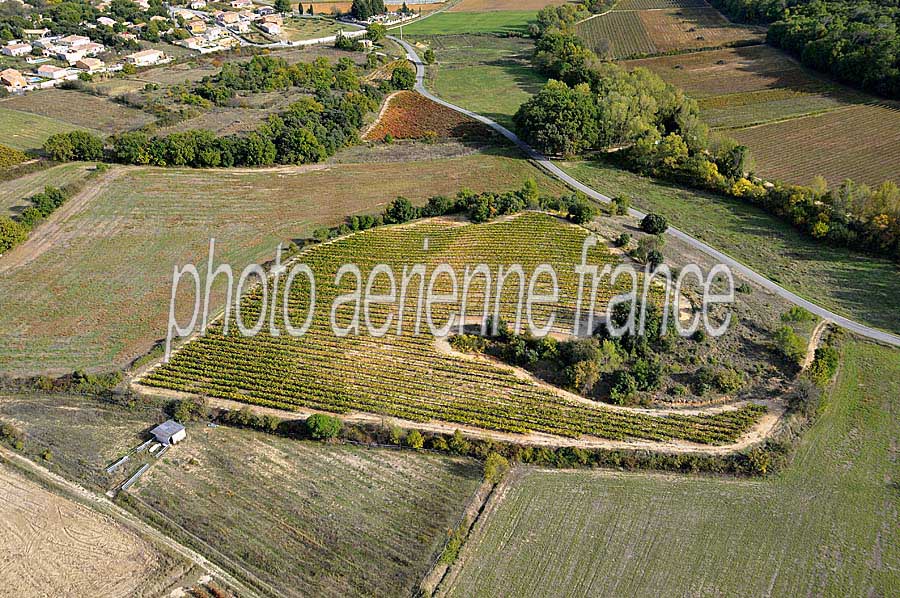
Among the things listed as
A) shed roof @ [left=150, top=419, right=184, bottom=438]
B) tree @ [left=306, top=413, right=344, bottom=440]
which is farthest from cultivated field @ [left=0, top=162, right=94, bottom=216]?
tree @ [left=306, top=413, right=344, bottom=440]

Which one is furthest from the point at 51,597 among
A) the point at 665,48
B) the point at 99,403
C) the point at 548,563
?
the point at 665,48

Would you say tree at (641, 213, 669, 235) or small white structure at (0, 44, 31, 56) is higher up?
small white structure at (0, 44, 31, 56)

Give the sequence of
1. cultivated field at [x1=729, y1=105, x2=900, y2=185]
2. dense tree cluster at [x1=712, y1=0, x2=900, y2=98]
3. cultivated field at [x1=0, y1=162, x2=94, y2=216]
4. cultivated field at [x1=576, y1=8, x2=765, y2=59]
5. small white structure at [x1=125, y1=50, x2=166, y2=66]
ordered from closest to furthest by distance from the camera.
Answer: cultivated field at [x1=0, y1=162, x2=94, y2=216], cultivated field at [x1=729, y1=105, x2=900, y2=185], dense tree cluster at [x1=712, y1=0, x2=900, y2=98], small white structure at [x1=125, y1=50, x2=166, y2=66], cultivated field at [x1=576, y1=8, x2=765, y2=59]

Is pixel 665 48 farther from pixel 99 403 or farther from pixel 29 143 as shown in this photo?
pixel 99 403

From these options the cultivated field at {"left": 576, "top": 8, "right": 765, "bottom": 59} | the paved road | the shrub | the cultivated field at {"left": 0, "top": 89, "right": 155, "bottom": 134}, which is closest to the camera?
the shrub

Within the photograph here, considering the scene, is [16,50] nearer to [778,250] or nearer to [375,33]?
[375,33]

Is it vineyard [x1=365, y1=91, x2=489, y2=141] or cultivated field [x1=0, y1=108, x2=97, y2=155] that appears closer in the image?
cultivated field [x1=0, y1=108, x2=97, y2=155]

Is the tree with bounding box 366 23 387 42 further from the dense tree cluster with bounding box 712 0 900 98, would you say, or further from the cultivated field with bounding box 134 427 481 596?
the cultivated field with bounding box 134 427 481 596
